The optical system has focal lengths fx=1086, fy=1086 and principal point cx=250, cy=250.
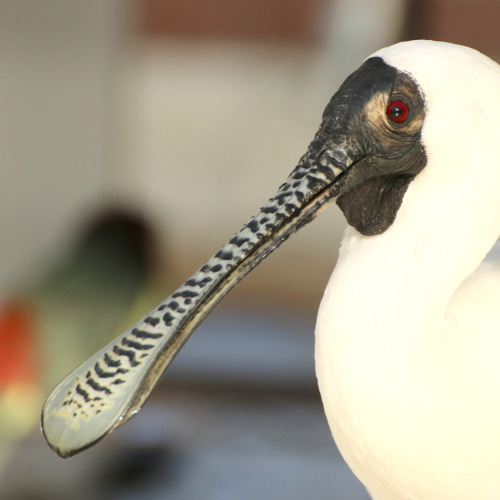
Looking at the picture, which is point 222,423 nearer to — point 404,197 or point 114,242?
point 114,242

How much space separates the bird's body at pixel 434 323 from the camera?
4.64 feet

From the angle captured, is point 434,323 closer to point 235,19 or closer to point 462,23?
point 462,23

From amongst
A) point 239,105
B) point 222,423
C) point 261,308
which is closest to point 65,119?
point 239,105

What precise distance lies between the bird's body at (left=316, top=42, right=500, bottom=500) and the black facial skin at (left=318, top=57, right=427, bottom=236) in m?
0.02

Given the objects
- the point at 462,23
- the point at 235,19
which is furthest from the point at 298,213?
the point at 235,19

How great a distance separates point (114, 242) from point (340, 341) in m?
3.02

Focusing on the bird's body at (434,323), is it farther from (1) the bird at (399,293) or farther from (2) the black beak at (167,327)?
(2) the black beak at (167,327)

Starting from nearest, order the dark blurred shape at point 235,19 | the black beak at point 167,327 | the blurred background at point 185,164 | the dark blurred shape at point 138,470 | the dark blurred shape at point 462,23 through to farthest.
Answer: the black beak at point 167,327 < the dark blurred shape at point 138,470 < the blurred background at point 185,164 < the dark blurred shape at point 462,23 < the dark blurred shape at point 235,19

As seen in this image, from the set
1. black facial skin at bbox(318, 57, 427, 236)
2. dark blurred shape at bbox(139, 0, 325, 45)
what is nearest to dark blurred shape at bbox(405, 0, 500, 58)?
dark blurred shape at bbox(139, 0, 325, 45)

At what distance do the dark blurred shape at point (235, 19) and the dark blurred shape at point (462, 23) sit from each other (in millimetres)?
473

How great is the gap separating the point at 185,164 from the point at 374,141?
383 centimetres

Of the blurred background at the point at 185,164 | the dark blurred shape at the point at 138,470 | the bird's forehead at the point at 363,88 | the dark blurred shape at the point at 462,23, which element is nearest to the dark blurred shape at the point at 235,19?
the blurred background at the point at 185,164

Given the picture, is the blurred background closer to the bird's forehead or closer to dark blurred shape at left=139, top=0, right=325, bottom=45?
dark blurred shape at left=139, top=0, right=325, bottom=45

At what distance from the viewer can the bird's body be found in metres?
1.42
